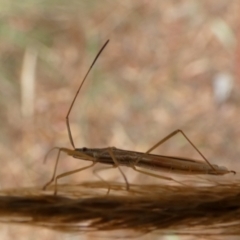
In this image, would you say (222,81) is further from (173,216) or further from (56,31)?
(173,216)

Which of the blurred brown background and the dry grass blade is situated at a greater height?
the blurred brown background

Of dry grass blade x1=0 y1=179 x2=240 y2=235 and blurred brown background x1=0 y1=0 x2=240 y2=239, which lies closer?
dry grass blade x1=0 y1=179 x2=240 y2=235

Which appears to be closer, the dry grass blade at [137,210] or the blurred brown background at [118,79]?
the dry grass blade at [137,210]

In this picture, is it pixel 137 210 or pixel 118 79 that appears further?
pixel 118 79

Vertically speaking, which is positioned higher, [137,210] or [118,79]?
[118,79]
